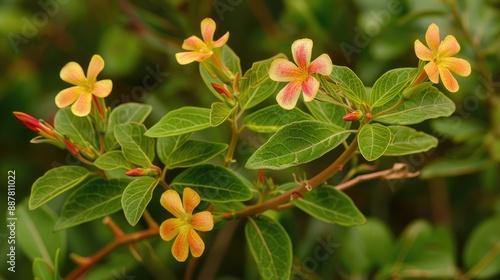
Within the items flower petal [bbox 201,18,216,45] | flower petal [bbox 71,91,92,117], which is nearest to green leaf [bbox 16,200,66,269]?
flower petal [bbox 71,91,92,117]

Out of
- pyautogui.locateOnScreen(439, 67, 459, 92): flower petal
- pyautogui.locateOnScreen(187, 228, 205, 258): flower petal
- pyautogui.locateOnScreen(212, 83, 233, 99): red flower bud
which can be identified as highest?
pyautogui.locateOnScreen(212, 83, 233, 99): red flower bud

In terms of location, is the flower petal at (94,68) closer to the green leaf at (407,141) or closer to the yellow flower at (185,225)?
the yellow flower at (185,225)

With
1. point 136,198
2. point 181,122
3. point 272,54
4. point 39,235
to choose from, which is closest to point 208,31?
point 181,122

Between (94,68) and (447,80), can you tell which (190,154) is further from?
(447,80)

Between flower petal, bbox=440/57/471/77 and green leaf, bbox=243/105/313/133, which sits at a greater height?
green leaf, bbox=243/105/313/133

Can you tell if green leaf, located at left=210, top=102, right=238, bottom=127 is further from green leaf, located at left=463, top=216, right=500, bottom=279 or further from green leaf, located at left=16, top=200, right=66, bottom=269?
green leaf, located at left=463, top=216, right=500, bottom=279
